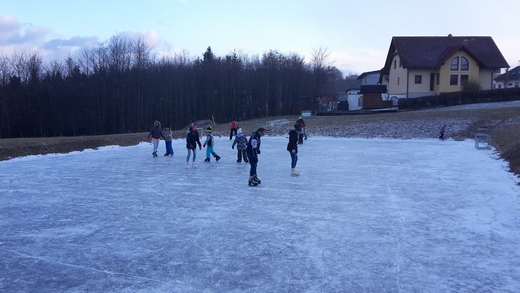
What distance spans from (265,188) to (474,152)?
11.7 m

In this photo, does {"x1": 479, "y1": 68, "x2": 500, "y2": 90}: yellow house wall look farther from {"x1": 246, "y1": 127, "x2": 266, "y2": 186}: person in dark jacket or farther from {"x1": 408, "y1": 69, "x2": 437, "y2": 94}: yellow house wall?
{"x1": 246, "y1": 127, "x2": 266, "y2": 186}: person in dark jacket

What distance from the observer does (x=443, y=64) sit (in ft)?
137

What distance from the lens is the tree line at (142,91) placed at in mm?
47844

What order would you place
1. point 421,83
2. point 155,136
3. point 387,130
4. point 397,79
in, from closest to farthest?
point 155,136 < point 387,130 < point 421,83 < point 397,79

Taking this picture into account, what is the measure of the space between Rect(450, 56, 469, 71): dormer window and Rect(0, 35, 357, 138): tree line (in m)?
21.9

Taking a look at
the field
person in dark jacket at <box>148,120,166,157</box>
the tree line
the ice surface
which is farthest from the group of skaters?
the tree line

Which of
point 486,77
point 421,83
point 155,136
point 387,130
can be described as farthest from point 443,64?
point 155,136

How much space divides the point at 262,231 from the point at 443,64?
41760 millimetres

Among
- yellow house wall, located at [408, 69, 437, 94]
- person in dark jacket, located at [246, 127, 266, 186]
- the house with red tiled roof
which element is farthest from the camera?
yellow house wall, located at [408, 69, 437, 94]

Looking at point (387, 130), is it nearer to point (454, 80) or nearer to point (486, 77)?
point (454, 80)

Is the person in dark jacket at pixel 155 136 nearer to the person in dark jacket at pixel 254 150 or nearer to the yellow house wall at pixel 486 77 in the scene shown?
the person in dark jacket at pixel 254 150

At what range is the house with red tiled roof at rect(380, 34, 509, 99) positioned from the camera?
41.9 m

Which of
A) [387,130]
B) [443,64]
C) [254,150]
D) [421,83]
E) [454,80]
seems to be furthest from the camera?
[421,83]

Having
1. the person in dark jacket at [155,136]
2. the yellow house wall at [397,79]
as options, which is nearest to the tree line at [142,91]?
the yellow house wall at [397,79]
